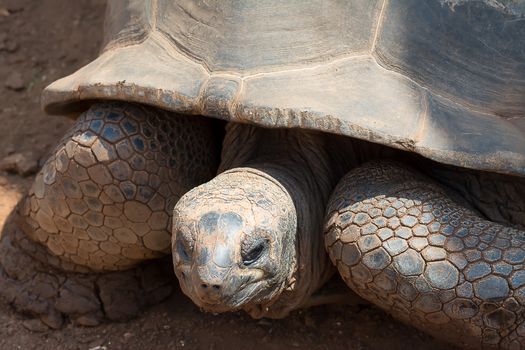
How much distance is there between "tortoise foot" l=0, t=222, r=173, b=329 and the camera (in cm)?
369

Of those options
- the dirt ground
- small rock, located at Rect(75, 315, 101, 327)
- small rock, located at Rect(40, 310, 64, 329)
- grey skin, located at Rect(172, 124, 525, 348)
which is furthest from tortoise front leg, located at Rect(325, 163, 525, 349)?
small rock, located at Rect(40, 310, 64, 329)

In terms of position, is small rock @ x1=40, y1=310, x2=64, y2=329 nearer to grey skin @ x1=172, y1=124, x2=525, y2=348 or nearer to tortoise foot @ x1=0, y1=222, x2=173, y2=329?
tortoise foot @ x1=0, y1=222, x2=173, y2=329

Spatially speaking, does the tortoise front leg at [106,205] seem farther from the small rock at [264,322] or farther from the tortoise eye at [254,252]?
the tortoise eye at [254,252]

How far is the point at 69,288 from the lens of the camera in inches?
147

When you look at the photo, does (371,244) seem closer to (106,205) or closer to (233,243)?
(233,243)

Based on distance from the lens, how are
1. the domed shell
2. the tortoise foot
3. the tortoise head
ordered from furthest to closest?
the tortoise foot
the domed shell
the tortoise head

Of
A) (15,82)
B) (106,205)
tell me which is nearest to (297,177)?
(106,205)

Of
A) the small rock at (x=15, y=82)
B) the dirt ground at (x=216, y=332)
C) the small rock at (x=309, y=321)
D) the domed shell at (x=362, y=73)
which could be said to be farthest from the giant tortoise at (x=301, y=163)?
the small rock at (x=15, y=82)

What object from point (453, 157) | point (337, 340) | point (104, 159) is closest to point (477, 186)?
point (453, 157)

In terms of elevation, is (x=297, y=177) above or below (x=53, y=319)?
above

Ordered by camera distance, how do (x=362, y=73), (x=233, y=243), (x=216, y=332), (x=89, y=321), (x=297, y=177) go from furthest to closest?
(x=89, y=321) → (x=216, y=332) → (x=297, y=177) → (x=362, y=73) → (x=233, y=243)

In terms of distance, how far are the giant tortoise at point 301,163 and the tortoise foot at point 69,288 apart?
1 cm

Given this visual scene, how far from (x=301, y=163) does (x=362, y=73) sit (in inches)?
20.0

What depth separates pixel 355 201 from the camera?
3.03m
